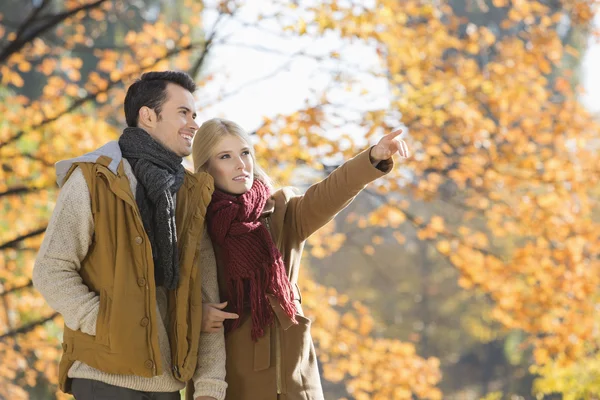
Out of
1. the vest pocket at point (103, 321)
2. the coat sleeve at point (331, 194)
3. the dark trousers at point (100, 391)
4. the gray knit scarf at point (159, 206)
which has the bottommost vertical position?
the dark trousers at point (100, 391)

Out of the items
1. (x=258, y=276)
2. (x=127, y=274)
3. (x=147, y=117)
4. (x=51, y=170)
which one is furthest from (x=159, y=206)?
(x=51, y=170)

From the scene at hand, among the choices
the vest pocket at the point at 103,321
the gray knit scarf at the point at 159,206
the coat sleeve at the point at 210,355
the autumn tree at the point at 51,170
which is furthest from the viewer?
the autumn tree at the point at 51,170

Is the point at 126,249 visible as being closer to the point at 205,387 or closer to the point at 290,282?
the point at 205,387

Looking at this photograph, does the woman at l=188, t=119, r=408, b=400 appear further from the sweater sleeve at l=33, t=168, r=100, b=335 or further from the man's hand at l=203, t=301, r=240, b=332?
the sweater sleeve at l=33, t=168, r=100, b=335

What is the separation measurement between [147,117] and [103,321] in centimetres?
72

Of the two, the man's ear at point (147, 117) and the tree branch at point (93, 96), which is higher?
the tree branch at point (93, 96)

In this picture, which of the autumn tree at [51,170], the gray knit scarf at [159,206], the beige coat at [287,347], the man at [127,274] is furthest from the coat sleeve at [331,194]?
the autumn tree at [51,170]

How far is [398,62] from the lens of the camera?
6.86m

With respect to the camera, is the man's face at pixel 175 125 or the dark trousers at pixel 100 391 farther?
the man's face at pixel 175 125

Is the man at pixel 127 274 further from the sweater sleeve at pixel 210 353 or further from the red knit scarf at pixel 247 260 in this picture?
the red knit scarf at pixel 247 260

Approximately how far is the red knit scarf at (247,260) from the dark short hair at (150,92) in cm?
40

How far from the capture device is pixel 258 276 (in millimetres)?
2752

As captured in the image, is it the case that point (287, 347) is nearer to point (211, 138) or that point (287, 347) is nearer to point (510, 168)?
point (211, 138)

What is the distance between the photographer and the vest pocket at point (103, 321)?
2.34m
